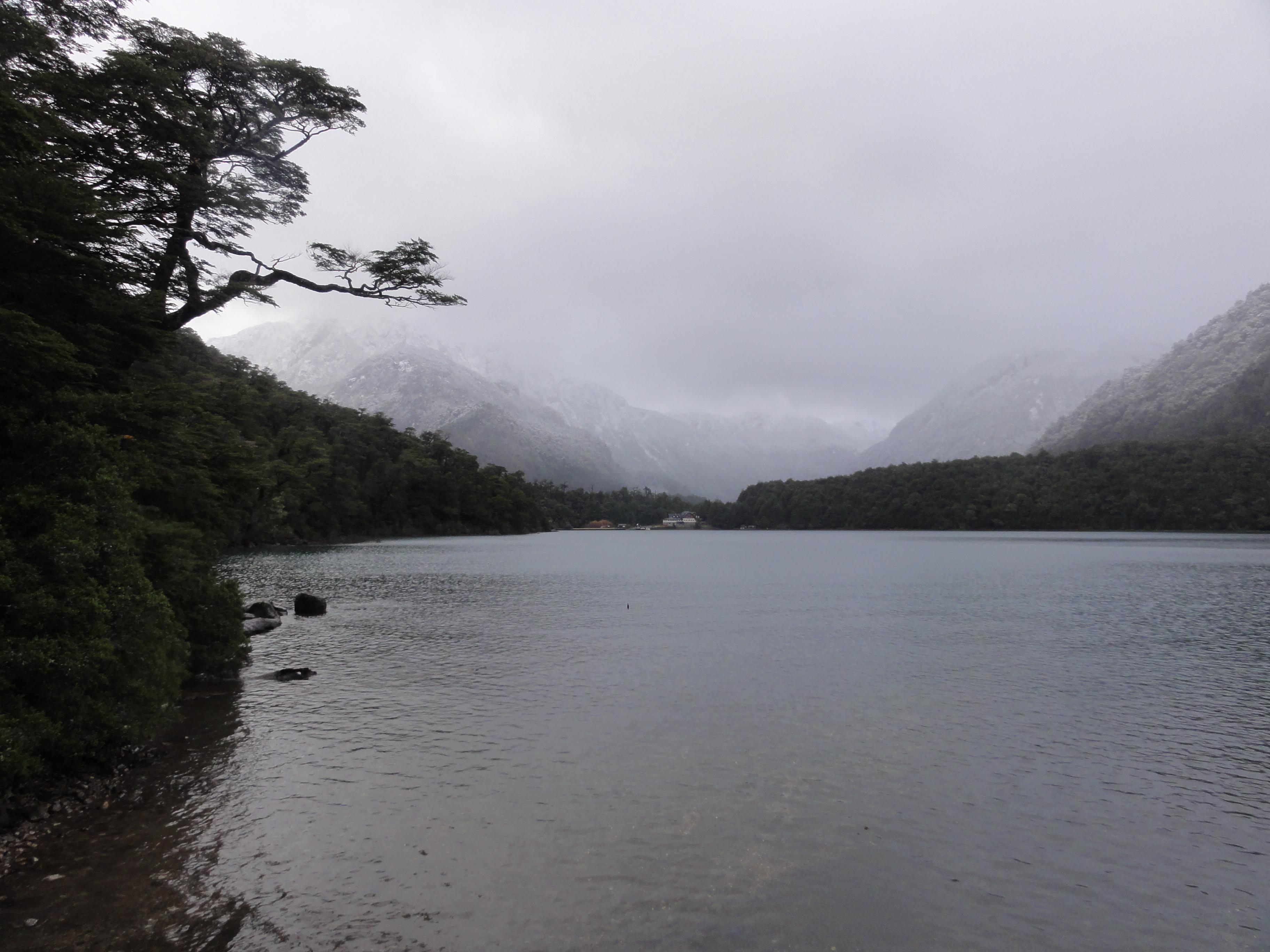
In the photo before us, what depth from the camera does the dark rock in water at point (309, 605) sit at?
120ft

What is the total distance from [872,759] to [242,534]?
94.3 m

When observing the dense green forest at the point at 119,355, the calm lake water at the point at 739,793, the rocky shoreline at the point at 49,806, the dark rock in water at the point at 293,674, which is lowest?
the calm lake water at the point at 739,793

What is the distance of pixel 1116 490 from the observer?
160500mm

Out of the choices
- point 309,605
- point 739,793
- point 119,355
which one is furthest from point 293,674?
point 309,605

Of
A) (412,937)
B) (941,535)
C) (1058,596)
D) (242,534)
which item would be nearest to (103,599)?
(412,937)

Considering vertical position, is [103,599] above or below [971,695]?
above

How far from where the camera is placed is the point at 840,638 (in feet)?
99.9

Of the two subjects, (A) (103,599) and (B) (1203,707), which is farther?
(B) (1203,707)

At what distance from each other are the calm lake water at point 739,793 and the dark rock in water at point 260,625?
1.64 feet

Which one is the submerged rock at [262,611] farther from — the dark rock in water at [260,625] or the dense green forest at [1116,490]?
the dense green forest at [1116,490]

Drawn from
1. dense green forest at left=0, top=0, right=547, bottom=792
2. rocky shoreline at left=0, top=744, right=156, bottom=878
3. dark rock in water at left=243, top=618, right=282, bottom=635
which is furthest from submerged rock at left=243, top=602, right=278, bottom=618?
rocky shoreline at left=0, top=744, right=156, bottom=878

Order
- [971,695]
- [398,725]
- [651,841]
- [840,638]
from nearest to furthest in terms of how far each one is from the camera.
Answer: [651,841] < [398,725] < [971,695] < [840,638]

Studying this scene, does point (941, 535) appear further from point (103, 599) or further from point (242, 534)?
point (103, 599)

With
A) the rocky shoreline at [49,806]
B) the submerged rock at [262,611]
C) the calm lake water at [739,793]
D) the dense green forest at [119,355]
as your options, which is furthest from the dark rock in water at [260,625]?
the rocky shoreline at [49,806]
